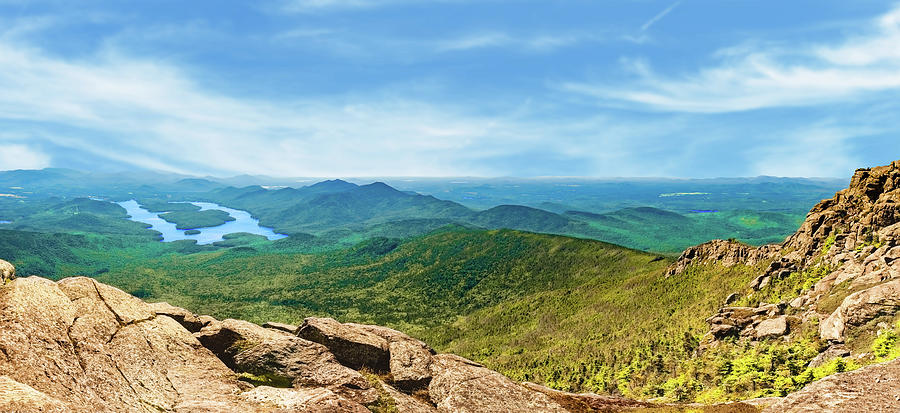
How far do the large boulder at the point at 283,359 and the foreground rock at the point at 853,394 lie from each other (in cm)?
2218

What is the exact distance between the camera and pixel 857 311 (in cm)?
3728

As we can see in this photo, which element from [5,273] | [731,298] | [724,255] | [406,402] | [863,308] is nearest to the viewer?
[5,273]

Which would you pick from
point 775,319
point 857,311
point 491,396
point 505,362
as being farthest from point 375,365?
point 505,362

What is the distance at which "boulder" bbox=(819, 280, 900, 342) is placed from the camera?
35.8 meters

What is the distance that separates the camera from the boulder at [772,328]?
46875 mm

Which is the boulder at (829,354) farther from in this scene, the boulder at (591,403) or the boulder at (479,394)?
the boulder at (479,394)

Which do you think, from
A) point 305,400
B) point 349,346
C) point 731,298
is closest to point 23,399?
point 305,400

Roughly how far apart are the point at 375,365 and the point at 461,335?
122011 mm

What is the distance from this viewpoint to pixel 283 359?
933 inches

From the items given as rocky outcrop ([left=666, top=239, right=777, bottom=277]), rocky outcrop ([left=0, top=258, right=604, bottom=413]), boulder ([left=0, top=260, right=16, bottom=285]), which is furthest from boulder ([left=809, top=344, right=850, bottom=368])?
rocky outcrop ([left=666, top=239, right=777, bottom=277])

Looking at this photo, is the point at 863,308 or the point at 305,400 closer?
the point at 305,400

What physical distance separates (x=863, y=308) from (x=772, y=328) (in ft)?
41.5

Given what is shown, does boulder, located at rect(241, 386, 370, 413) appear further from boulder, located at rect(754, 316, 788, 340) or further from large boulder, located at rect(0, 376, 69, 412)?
boulder, located at rect(754, 316, 788, 340)

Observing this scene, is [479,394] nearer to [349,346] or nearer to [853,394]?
[349,346]
